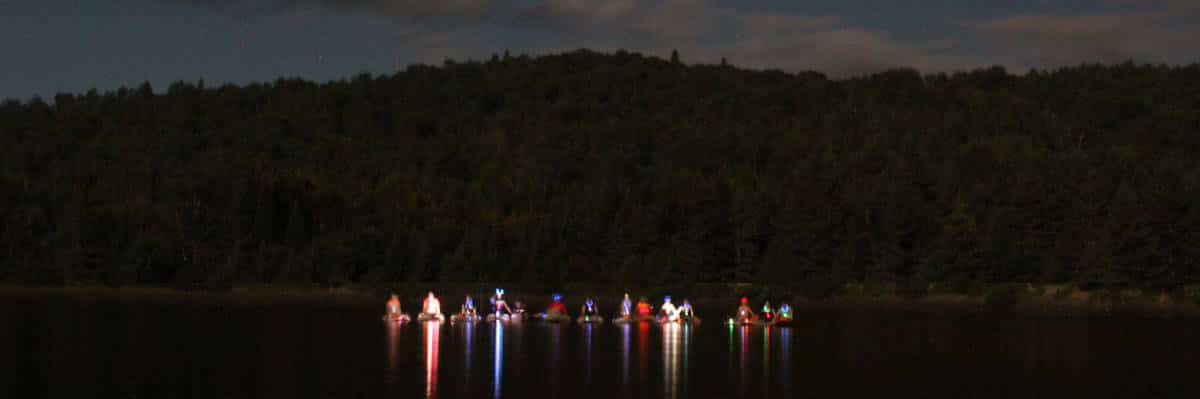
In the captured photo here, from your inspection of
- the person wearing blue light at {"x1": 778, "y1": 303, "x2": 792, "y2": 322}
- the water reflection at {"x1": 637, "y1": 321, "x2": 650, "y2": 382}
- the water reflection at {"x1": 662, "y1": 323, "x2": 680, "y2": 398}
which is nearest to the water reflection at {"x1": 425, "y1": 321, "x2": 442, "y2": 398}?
the water reflection at {"x1": 637, "y1": 321, "x2": 650, "y2": 382}


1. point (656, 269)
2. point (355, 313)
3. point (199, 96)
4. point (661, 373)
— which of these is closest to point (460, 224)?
point (656, 269)

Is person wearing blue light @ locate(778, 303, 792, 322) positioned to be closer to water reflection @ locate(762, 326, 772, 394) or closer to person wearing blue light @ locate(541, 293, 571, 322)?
water reflection @ locate(762, 326, 772, 394)

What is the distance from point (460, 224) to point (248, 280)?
19.0m

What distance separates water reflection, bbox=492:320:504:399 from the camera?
27328mm

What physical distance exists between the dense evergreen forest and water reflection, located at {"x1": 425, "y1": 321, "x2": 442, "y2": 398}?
112ft

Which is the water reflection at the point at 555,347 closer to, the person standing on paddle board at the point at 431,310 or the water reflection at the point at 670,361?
the water reflection at the point at 670,361

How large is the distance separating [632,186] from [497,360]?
289ft

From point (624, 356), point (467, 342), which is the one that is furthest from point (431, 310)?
point (624, 356)

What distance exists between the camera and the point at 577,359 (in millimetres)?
34469

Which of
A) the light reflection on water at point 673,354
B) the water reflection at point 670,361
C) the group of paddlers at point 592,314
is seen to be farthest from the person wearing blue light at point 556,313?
the water reflection at point 670,361

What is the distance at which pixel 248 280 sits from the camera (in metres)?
90.7

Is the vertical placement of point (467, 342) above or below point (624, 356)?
below

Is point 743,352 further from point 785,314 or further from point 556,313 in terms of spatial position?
point 556,313

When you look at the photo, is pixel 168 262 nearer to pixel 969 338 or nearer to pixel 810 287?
pixel 810 287
